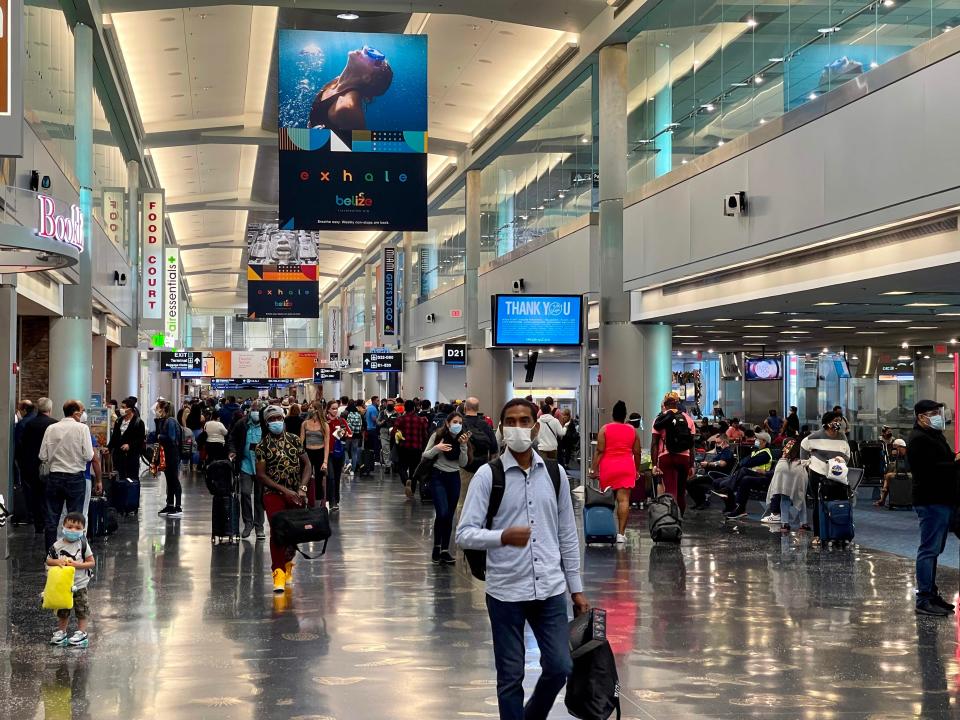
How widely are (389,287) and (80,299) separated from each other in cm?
2606

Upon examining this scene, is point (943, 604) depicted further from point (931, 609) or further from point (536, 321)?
point (536, 321)

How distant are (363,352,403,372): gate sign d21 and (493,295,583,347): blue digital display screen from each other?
2336cm

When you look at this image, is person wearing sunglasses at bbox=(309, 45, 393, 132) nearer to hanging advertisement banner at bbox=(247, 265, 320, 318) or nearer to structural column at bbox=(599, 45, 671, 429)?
structural column at bbox=(599, 45, 671, 429)

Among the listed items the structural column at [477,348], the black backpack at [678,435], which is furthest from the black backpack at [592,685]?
the structural column at [477,348]

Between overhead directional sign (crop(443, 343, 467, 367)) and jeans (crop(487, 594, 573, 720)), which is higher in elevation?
overhead directional sign (crop(443, 343, 467, 367))

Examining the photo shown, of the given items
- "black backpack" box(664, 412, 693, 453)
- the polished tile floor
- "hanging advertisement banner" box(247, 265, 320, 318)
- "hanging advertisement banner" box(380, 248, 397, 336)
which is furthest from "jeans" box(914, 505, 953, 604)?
"hanging advertisement banner" box(380, 248, 397, 336)

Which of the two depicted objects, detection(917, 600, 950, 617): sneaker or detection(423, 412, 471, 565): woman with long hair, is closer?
detection(917, 600, 950, 617): sneaker

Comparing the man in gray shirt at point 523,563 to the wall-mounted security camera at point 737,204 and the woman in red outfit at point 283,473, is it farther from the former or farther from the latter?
the wall-mounted security camera at point 737,204

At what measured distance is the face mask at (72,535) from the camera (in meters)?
8.75

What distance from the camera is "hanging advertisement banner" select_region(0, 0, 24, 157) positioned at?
32.2 feet

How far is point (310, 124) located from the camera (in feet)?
58.5

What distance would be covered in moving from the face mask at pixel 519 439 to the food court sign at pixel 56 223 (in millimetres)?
7644

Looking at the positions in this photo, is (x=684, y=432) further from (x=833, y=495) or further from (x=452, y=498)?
(x=452, y=498)

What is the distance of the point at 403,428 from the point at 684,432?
739cm
